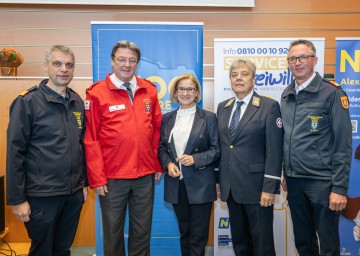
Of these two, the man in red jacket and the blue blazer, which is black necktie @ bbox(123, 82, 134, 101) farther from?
the blue blazer

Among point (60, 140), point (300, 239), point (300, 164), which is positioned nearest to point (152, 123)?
point (60, 140)

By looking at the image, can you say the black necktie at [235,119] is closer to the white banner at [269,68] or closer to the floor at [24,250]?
Answer: the white banner at [269,68]

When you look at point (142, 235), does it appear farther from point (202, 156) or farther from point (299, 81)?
point (299, 81)

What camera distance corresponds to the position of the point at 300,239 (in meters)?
2.24

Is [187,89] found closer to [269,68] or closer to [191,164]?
[191,164]

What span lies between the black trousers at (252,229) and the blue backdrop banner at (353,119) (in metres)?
1.43

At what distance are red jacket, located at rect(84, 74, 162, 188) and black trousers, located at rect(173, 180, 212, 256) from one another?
1.16 feet

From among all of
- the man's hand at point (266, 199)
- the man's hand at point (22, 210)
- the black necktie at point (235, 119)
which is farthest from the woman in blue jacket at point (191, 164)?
the man's hand at point (22, 210)

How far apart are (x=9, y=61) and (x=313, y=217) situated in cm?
337

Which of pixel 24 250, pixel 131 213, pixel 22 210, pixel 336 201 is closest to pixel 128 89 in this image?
pixel 131 213

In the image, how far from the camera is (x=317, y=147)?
204 cm

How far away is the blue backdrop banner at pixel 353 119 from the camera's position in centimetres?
305

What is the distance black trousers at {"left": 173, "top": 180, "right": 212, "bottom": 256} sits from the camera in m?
2.24

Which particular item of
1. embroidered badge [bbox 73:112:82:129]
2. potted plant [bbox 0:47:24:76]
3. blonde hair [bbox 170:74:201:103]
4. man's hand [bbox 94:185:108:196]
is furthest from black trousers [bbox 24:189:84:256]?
potted plant [bbox 0:47:24:76]
